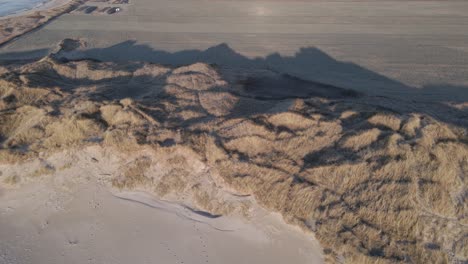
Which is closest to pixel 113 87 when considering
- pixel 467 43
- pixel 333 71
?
pixel 333 71

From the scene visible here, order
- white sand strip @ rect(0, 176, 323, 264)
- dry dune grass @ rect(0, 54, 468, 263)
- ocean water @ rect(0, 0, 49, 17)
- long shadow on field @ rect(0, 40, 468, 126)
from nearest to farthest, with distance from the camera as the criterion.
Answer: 1. dry dune grass @ rect(0, 54, 468, 263)
2. white sand strip @ rect(0, 176, 323, 264)
3. long shadow on field @ rect(0, 40, 468, 126)
4. ocean water @ rect(0, 0, 49, 17)

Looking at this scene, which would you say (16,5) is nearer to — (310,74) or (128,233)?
(310,74)

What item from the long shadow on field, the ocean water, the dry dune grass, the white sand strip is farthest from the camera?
the ocean water

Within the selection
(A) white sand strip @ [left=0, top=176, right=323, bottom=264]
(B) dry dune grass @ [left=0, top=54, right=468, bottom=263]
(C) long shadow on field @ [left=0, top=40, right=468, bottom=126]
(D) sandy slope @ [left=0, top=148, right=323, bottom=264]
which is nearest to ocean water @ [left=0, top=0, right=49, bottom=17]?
(C) long shadow on field @ [left=0, top=40, right=468, bottom=126]

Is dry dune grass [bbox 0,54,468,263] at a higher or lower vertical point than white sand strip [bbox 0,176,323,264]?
higher

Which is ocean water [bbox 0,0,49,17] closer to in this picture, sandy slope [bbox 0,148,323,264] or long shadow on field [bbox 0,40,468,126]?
long shadow on field [bbox 0,40,468,126]

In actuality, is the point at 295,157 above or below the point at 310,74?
below

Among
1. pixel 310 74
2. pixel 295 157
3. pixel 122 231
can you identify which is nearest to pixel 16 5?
pixel 310 74
